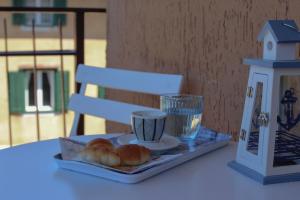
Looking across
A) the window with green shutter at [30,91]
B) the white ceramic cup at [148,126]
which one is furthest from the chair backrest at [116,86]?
the window with green shutter at [30,91]

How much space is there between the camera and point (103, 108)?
169 cm

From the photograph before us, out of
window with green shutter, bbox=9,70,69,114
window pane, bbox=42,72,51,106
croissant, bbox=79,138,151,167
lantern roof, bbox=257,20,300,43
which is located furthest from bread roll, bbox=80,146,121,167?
window pane, bbox=42,72,51,106

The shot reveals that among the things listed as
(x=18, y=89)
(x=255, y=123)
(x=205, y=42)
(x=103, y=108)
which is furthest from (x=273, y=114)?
(x=18, y=89)

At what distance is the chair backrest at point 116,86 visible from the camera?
63.1 inches

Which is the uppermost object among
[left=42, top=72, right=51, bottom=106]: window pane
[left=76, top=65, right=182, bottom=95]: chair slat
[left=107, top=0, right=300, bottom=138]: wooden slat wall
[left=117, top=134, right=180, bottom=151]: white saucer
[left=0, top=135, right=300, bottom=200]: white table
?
[left=107, top=0, right=300, bottom=138]: wooden slat wall

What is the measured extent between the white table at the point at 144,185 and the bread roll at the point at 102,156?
0.12 ft

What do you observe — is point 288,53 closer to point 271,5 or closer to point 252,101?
point 252,101

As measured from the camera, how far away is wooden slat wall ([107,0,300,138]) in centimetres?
146

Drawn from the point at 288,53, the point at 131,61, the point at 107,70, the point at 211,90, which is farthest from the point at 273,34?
the point at 131,61

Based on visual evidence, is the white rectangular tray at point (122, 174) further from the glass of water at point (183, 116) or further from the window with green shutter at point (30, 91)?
the window with green shutter at point (30, 91)

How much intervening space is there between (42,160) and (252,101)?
472 mm

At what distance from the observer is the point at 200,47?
168 cm

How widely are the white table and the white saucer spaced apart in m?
0.07

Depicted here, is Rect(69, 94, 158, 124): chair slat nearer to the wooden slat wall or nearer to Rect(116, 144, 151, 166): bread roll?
the wooden slat wall
